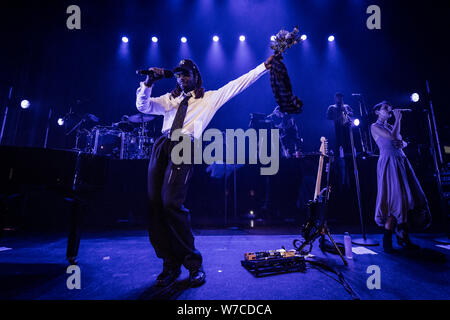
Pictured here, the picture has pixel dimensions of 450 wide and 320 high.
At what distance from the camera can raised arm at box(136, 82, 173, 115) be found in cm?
188

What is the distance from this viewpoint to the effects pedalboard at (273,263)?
1960 millimetres

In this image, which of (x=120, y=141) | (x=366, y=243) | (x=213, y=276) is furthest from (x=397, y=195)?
(x=120, y=141)

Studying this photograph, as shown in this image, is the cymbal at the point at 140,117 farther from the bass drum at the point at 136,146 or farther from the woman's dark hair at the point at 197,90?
the woman's dark hair at the point at 197,90

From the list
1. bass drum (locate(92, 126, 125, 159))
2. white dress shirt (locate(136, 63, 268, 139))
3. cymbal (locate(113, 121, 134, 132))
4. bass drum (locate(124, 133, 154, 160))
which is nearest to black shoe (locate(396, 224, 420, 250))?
white dress shirt (locate(136, 63, 268, 139))

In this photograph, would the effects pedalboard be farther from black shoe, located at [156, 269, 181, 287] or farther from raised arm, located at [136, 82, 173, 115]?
raised arm, located at [136, 82, 173, 115]

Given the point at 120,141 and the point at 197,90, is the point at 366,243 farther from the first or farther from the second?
the point at 120,141

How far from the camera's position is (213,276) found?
192 cm

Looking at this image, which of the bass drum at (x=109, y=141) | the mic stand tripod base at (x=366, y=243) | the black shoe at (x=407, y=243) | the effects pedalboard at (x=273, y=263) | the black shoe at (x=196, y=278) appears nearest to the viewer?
the black shoe at (x=196, y=278)

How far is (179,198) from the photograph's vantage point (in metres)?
1.75

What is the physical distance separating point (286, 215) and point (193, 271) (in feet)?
11.8

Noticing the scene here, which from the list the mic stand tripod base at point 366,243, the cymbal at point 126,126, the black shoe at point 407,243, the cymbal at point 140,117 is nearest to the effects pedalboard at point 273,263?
the mic stand tripod base at point 366,243

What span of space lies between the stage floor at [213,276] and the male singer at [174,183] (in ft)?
0.65

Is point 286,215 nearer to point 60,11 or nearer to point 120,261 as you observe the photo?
point 120,261
